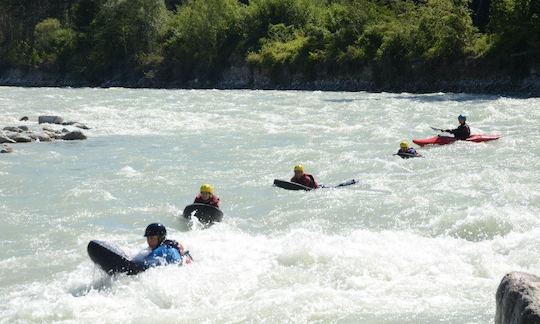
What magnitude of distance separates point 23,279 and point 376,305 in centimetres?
389

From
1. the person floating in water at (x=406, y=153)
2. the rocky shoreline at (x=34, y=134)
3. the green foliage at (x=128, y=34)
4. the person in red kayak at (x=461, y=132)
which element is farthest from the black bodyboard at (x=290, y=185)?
the green foliage at (x=128, y=34)

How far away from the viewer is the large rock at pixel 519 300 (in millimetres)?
3783

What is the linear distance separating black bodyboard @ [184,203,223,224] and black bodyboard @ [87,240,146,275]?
2757 mm

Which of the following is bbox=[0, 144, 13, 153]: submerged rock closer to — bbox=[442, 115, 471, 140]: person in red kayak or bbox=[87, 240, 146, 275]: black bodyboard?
bbox=[442, 115, 471, 140]: person in red kayak

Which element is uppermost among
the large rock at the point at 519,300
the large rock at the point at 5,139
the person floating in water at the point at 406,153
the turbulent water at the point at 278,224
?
the large rock at the point at 519,300

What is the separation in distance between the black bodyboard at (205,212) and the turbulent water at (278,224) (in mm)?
167

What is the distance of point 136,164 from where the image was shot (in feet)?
52.0

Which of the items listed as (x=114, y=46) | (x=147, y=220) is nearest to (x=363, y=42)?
(x=114, y=46)

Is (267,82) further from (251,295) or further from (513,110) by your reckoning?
(251,295)

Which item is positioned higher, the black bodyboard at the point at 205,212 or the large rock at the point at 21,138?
the black bodyboard at the point at 205,212

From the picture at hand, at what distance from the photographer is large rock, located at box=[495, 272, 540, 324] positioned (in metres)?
3.78

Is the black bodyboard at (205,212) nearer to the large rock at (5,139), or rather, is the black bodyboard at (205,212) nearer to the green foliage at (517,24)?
the large rock at (5,139)

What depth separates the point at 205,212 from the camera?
33.5 ft

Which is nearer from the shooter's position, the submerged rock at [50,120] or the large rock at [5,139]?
the large rock at [5,139]
